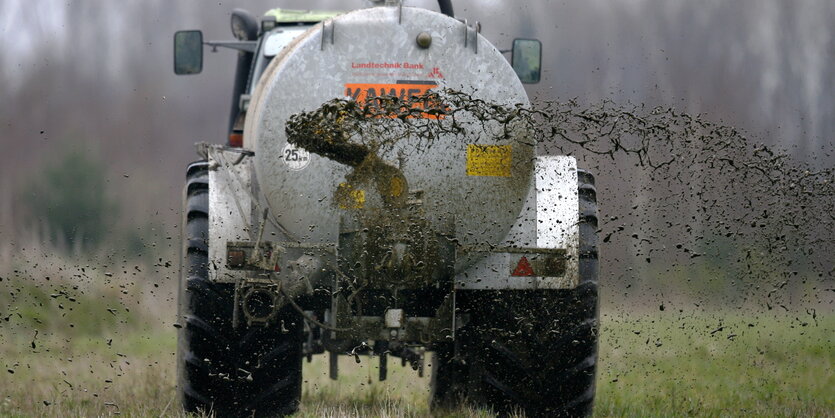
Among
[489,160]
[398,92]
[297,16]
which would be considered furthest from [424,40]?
[297,16]

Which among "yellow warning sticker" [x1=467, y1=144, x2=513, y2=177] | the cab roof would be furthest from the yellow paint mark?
the cab roof

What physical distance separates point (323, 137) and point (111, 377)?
184 inches

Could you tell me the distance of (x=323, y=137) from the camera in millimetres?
5199

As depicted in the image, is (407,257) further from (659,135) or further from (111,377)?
(111,377)

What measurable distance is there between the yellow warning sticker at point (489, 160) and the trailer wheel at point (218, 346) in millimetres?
1272

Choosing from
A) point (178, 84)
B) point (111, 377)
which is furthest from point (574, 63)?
point (178, 84)

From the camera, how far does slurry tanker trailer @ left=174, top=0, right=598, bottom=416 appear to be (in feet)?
17.3

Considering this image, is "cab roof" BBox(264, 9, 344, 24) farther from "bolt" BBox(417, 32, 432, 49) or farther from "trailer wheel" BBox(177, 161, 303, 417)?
"bolt" BBox(417, 32, 432, 49)

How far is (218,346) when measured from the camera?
6.03 m

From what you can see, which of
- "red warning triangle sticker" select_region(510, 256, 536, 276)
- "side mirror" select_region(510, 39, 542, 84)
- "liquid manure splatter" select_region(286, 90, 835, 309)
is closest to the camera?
"liquid manure splatter" select_region(286, 90, 835, 309)

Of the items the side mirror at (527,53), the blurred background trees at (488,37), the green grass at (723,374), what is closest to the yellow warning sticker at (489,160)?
the green grass at (723,374)

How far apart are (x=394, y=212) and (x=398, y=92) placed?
547 millimetres

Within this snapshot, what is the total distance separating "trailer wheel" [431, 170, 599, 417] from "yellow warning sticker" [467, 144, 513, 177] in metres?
0.63

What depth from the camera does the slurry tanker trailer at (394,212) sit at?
208 inches
